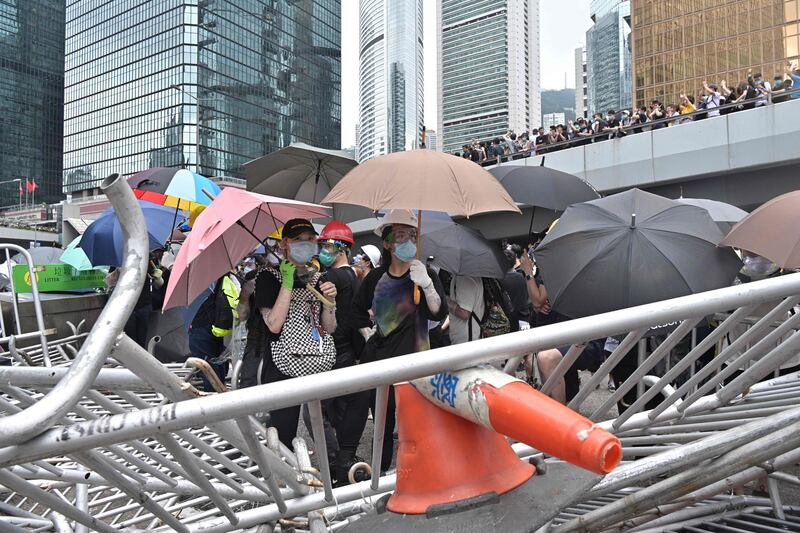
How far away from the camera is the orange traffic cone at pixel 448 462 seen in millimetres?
1655

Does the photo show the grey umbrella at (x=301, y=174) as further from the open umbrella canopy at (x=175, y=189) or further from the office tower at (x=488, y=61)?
the office tower at (x=488, y=61)

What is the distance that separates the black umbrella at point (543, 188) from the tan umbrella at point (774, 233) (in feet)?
6.43

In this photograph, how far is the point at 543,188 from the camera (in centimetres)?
A: 606

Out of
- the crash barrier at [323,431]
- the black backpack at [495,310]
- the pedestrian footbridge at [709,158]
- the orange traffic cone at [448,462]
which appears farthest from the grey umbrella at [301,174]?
the pedestrian footbridge at [709,158]

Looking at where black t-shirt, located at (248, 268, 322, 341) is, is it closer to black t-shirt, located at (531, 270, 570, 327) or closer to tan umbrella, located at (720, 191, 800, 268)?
black t-shirt, located at (531, 270, 570, 327)

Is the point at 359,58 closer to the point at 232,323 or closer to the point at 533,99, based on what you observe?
the point at 533,99

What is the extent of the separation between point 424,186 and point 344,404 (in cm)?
166

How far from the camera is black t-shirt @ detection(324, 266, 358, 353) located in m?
4.38

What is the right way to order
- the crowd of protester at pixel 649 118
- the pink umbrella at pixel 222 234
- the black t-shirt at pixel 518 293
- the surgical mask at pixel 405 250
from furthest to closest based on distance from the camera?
1. the crowd of protester at pixel 649 118
2. the black t-shirt at pixel 518 293
3. the surgical mask at pixel 405 250
4. the pink umbrella at pixel 222 234

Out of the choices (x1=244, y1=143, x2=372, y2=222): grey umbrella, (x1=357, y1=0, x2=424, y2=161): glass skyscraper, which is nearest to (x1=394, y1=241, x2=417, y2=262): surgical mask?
(x1=244, y1=143, x2=372, y2=222): grey umbrella

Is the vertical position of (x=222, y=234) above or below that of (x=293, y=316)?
above

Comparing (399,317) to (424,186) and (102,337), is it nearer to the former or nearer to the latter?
(424,186)

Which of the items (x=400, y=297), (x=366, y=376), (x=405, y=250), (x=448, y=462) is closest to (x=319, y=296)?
(x=400, y=297)

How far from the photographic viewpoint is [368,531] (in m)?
1.70
